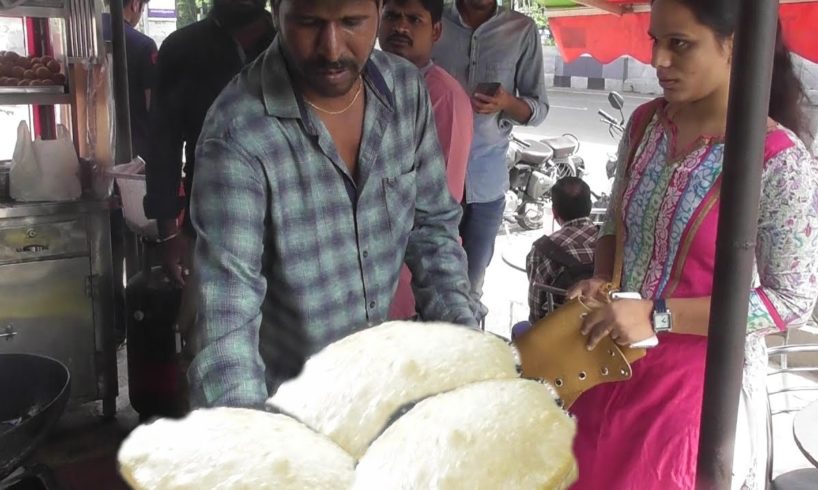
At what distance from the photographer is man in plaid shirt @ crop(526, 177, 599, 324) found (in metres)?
2.40

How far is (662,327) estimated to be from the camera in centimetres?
107

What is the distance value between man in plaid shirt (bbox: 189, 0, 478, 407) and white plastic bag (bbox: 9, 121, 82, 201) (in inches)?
80.2

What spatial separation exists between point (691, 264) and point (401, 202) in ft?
1.70

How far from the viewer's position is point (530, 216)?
6.41m

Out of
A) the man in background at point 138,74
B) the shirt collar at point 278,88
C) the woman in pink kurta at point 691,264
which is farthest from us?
the man in background at point 138,74

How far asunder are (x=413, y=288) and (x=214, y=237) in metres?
0.30

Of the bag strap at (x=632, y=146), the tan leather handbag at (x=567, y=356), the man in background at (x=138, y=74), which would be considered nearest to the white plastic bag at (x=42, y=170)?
the man in background at (x=138, y=74)

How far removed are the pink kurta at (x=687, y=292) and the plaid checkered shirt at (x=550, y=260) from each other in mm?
954

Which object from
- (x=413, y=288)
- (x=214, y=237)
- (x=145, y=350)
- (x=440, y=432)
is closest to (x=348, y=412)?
(x=440, y=432)

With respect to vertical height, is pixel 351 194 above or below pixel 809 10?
below

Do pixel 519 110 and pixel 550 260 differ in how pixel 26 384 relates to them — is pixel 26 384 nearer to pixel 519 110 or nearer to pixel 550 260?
pixel 550 260

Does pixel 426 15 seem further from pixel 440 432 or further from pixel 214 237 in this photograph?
pixel 440 432

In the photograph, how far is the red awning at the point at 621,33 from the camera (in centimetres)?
270

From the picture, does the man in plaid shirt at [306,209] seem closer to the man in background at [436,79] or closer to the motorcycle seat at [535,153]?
the man in background at [436,79]
